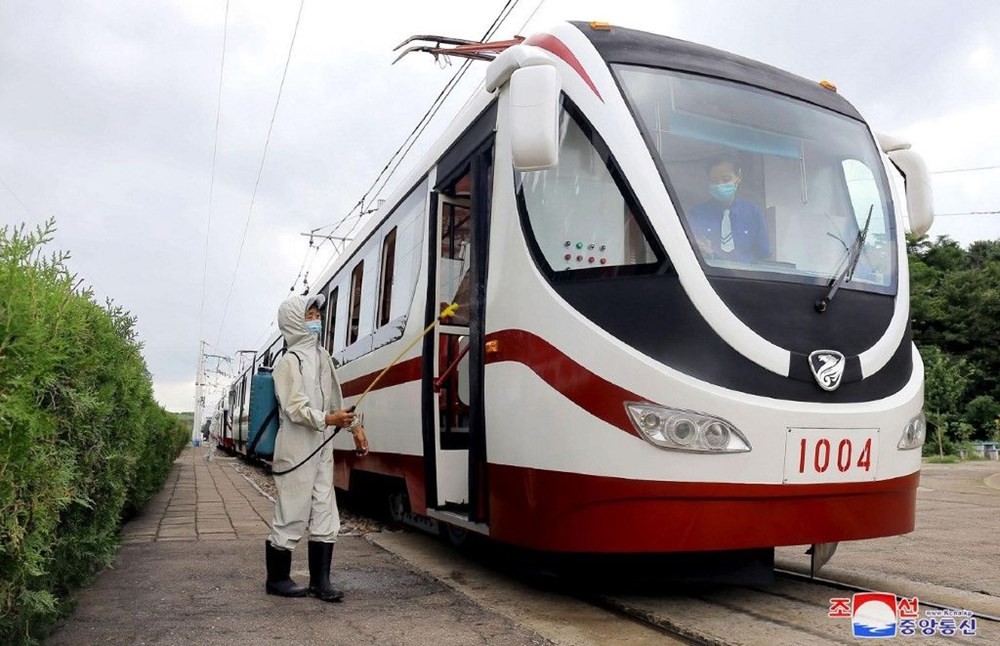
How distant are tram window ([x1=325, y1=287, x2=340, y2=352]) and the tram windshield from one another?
643cm

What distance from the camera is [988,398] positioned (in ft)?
128

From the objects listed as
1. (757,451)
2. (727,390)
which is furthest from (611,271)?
(757,451)

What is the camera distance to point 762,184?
4820mm

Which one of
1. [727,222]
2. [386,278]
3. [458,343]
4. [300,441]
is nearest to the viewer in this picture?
[727,222]

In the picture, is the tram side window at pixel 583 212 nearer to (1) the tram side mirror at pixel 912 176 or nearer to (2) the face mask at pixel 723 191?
(2) the face mask at pixel 723 191

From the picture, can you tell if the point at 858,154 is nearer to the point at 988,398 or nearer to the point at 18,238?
the point at 18,238

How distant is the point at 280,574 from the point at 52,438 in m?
1.98

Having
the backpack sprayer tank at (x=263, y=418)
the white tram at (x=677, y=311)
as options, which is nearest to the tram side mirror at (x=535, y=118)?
the white tram at (x=677, y=311)

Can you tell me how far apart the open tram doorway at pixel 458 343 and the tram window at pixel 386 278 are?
4.46 ft

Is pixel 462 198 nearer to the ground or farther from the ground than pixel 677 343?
farther from the ground

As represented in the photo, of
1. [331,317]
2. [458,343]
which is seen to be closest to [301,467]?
[458,343]

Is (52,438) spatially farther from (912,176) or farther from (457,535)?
(912,176)

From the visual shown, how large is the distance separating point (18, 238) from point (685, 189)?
10.3 feet

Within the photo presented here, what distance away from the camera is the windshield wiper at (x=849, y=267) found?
178 inches
